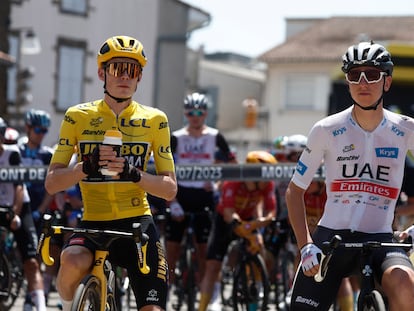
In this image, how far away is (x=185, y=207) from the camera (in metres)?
12.1

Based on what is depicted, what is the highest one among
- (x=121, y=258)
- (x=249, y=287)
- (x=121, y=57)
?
(x=121, y=57)

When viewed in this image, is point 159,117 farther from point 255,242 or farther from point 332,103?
point 332,103

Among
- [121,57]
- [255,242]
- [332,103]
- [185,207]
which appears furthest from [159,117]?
[332,103]

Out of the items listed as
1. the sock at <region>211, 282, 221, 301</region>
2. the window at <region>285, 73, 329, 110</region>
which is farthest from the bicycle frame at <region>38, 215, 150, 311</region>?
the window at <region>285, 73, 329, 110</region>

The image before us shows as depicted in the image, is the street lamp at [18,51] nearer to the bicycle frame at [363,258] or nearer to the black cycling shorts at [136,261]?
the black cycling shorts at [136,261]

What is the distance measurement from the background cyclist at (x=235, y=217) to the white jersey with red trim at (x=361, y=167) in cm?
452

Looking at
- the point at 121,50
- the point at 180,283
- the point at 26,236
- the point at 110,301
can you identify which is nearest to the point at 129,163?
the point at 121,50

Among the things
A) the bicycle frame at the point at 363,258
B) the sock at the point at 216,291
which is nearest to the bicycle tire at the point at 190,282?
the sock at the point at 216,291

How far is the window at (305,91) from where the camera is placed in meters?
57.8

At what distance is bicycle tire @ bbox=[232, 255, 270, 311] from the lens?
1067 cm

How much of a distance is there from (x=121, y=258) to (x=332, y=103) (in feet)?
43.3

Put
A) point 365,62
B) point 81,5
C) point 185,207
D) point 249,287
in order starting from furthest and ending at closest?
point 81,5
point 185,207
point 249,287
point 365,62

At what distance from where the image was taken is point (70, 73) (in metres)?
40.9

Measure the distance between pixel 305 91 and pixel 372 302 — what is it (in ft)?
172
